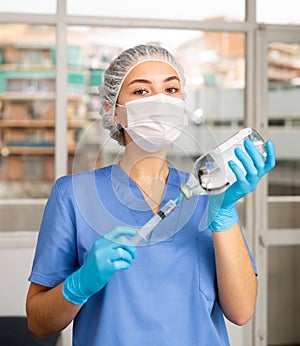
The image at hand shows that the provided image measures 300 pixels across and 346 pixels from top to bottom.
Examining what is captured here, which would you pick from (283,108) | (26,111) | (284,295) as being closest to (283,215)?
(284,295)

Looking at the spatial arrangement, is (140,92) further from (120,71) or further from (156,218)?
(156,218)

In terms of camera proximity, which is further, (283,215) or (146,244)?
(283,215)

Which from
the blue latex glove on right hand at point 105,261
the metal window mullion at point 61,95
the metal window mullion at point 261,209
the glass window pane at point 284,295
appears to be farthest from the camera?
the glass window pane at point 284,295

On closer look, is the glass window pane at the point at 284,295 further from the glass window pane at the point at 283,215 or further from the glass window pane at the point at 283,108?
the glass window pane at the point at 283,108

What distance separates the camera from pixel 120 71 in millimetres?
1434

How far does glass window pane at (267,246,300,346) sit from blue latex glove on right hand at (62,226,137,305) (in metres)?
2.23

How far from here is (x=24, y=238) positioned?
3074mm

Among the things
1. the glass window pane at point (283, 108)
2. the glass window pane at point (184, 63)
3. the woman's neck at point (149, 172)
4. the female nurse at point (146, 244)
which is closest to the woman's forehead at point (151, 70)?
the female nurse at point (146, 244)

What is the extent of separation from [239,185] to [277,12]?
2.25 metres

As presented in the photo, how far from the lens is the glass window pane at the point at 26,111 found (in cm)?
329

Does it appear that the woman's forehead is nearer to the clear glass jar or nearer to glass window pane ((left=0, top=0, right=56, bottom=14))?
the clear glass jar

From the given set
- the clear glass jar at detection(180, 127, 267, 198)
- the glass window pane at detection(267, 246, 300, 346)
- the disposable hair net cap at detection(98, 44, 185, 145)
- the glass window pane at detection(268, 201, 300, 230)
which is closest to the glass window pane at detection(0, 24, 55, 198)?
the glass window pane at detection(268, 201, 300, 230)

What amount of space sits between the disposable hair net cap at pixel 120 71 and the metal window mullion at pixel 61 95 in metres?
1.66

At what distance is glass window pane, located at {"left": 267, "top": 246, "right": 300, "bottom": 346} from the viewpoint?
3.35m
